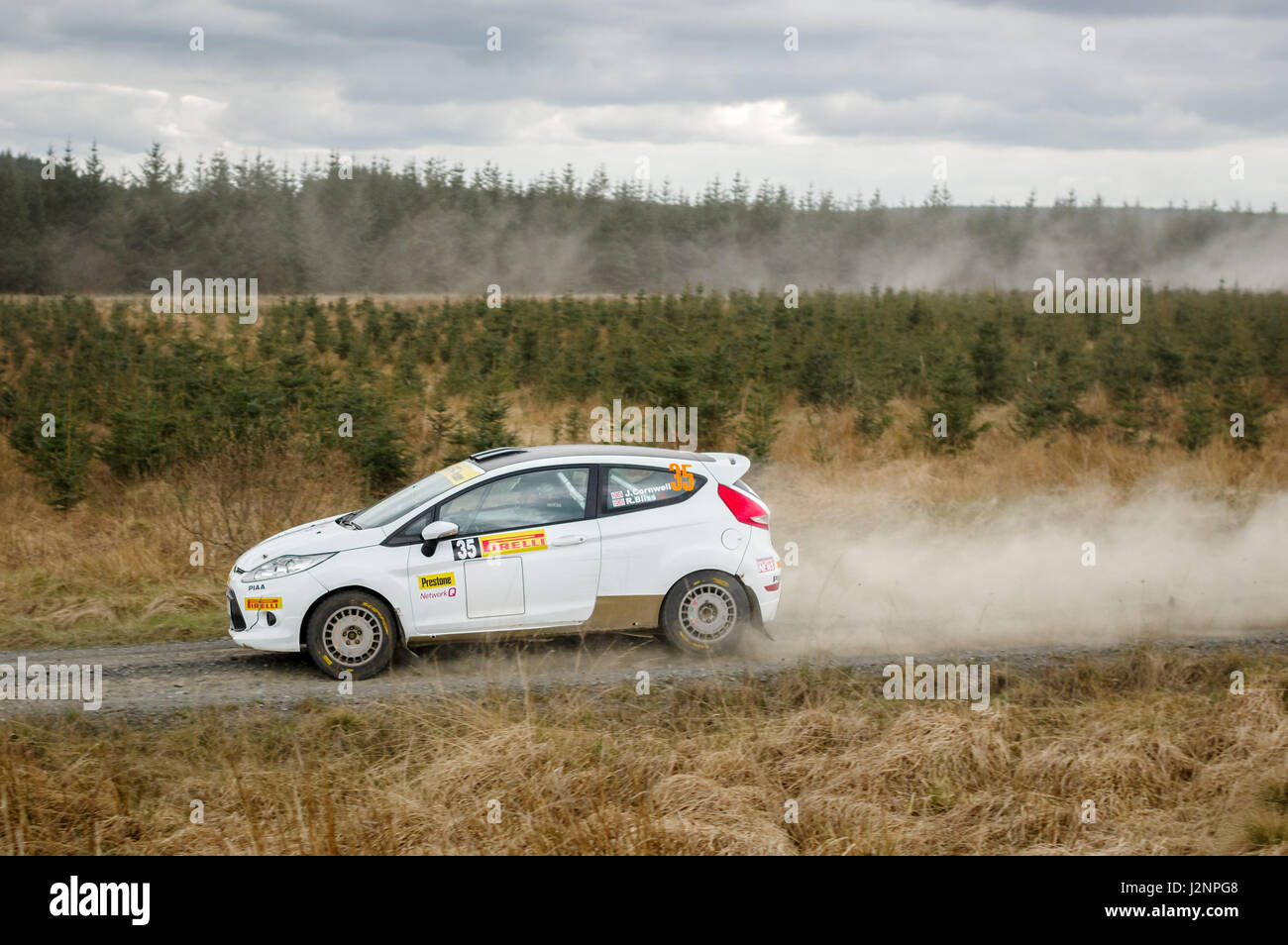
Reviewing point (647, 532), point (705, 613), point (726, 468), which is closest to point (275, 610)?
point (647, 532)

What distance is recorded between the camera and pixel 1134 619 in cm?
990

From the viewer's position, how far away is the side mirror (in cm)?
816

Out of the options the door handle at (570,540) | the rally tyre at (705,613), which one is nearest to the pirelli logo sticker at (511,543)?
the door handle at (570,540)

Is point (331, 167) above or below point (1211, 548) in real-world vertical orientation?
above

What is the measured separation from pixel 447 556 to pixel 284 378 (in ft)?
33.1

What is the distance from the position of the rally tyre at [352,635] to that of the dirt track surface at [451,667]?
0.45 ft

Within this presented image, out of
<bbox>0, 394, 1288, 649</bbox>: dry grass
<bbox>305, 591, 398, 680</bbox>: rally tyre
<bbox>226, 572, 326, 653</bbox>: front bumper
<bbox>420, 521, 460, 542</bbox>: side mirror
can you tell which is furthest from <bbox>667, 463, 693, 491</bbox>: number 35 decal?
<bbox>0, 394, 1288, 649</bbox>: dry grass

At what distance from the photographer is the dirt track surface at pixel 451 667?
7.78 metres

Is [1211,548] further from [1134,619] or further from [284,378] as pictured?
[284,378]

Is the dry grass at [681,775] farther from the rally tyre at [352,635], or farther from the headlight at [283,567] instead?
the headlight at [283,567]

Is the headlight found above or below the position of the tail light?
below

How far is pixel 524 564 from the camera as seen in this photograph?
8.28 metres

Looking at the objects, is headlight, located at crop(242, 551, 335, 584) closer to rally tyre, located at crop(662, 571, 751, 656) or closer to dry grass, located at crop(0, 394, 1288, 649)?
dry grass, located at crop(0, 394, 1288, 649)
